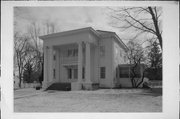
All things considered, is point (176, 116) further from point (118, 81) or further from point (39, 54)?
point (39, 54)

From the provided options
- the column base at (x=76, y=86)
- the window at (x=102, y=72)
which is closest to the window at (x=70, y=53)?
the window at (x=102, y=72)

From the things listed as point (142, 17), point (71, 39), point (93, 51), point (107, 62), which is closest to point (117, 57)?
point (107, 62)

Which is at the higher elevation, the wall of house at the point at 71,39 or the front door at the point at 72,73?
the wall of house at the point at 71,39

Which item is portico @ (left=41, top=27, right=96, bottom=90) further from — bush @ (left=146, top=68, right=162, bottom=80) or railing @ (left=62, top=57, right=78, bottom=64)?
bush @ (left=146, top=68, right=162, bottom=80)

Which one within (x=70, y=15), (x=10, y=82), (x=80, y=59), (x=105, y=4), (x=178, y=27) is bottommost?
(x=10, y=82)

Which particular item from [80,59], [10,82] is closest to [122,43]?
[80,59]

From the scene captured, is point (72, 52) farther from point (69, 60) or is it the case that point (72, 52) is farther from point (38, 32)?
point (38, 32)

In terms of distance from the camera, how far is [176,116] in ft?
22.9

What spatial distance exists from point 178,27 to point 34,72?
1773 cm

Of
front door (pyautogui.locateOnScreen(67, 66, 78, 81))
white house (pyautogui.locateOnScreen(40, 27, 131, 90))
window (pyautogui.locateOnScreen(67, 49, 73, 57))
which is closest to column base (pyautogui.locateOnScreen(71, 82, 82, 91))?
white house (pyautogui.locateOnScreen(40, 27, 131, 90))

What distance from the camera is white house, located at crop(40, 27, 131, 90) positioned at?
45.5 feet

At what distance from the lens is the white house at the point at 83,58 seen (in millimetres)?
13875

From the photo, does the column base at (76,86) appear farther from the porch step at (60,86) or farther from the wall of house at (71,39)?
the wall of house at (71,39)

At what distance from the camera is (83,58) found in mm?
15109
